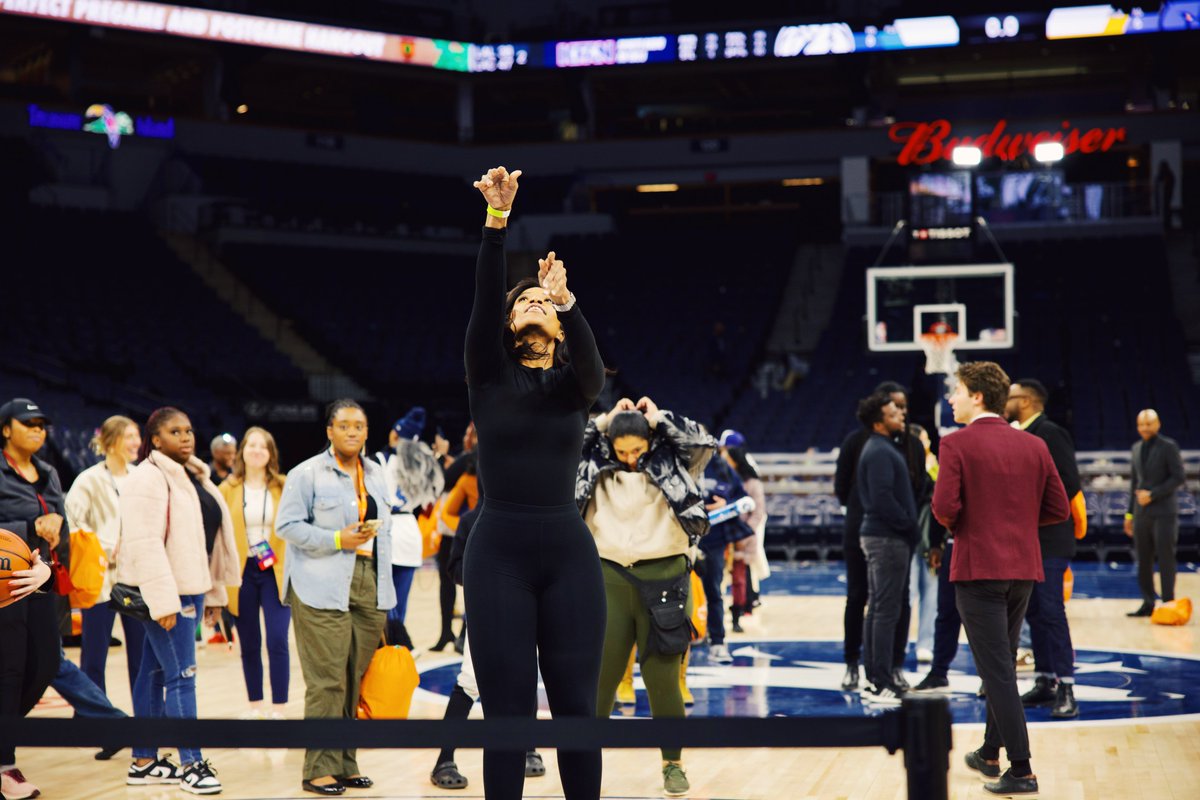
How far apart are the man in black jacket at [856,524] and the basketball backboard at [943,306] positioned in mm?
9620

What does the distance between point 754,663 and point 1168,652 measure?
300 cm

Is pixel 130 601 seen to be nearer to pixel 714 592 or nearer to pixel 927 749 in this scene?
pixel 927 749

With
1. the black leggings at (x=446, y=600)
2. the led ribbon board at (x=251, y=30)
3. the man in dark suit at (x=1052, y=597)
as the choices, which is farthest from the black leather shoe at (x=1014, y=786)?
the led ribbon board at (x=251, y=30)

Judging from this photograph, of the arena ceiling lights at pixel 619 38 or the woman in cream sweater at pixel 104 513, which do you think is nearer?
the woman in cream sweater at pixel 104 513

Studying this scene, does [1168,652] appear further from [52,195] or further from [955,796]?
[52,195]

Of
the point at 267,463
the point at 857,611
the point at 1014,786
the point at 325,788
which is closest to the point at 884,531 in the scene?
the point at 857,611

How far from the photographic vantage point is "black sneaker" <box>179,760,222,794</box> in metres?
5.53

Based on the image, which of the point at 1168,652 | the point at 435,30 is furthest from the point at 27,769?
the point at 435,30

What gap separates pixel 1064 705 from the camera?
687cm

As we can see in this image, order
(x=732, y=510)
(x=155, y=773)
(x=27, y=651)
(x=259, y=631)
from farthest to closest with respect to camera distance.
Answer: (x=732, y=510) < (x=259, y=631) < (x=155, y=773) < (x=27, y=651)

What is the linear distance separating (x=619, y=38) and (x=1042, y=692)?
75.5ft

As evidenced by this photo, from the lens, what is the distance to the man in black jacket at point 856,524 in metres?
7.70

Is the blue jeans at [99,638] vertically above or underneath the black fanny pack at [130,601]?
underneath

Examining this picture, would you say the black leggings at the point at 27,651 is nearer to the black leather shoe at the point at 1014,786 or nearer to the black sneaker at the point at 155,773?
the black sneaker at the point at 155,773
